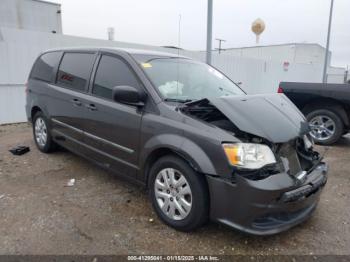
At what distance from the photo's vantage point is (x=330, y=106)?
6184mm

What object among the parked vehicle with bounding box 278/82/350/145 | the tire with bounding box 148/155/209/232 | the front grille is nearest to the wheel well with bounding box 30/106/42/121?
the tire with bounding box 148/155/209/232

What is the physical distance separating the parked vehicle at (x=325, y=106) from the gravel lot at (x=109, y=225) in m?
2.31

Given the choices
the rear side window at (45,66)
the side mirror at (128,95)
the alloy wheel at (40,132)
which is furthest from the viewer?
the alloy wheel at (40,132)

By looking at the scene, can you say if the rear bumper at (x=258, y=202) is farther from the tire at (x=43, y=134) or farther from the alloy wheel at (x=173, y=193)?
the tire at (x=43, y=134)

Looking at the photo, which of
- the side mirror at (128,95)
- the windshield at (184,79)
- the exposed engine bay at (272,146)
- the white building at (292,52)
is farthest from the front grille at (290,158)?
the white building at (292,52)

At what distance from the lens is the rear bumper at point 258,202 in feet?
7.62

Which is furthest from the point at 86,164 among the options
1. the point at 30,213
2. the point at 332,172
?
the point at 332,172

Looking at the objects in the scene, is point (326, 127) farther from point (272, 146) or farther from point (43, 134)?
point (43, 134)

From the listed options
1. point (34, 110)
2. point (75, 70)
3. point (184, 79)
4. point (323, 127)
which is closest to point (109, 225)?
point (184, 79)

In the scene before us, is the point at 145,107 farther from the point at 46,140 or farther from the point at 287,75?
the point at 287,75

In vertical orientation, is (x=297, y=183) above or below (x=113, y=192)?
above

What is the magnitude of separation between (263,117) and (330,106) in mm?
4308

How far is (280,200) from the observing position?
93.4 inches

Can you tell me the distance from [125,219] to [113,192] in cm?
66
